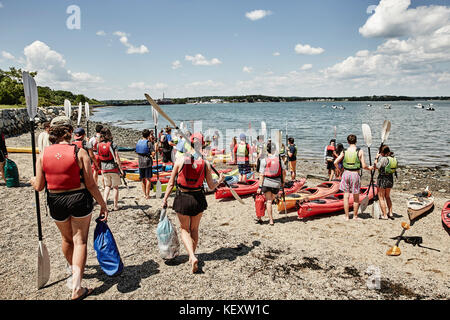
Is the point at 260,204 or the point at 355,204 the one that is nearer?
the point at 260,204

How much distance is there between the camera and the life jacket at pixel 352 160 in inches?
243

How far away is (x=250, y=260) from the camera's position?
4520mm

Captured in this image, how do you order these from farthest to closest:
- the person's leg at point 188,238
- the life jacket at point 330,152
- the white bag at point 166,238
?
the life jacket at point 330,152 < the white bag at point 166,238 < the person's leg at point 188,238

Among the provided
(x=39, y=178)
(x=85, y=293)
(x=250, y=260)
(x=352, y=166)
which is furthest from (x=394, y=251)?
(x=39, y=178)

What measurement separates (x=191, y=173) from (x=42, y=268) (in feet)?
8.13

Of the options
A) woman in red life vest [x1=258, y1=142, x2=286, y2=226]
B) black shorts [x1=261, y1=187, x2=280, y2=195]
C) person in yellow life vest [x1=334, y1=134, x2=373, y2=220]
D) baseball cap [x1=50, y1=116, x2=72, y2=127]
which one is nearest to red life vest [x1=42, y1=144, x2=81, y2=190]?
baseball cap [x1=50, y1=116, x2=72, y2=127]

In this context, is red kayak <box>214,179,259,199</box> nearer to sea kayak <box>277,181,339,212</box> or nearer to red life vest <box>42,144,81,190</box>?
sea kayak <box>277,181,339,212</box>

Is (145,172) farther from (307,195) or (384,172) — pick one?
(384,172)

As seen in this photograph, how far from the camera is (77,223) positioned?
3.19 metres

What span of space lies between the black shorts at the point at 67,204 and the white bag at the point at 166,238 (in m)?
1.24

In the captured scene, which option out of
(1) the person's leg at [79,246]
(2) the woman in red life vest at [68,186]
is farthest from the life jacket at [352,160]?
(1) the person's leg at [79,246]

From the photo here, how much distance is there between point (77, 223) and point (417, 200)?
26.9 feet

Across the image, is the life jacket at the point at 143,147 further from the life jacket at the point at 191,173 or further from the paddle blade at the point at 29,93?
the life jacket at the point at 191,173
